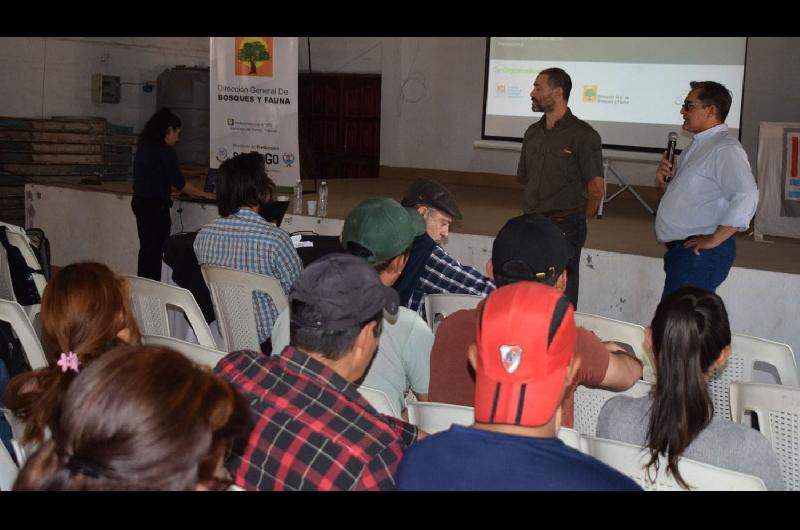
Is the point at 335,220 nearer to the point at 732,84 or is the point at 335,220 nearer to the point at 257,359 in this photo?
the point at 257,359

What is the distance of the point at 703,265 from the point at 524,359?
2.85 m

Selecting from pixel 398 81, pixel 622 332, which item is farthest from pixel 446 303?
pixel 398 81

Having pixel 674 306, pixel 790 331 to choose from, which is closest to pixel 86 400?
pixel 674 306

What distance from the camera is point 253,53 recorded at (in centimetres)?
625

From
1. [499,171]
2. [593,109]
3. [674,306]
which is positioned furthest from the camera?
[499,171]

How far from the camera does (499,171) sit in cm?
1099

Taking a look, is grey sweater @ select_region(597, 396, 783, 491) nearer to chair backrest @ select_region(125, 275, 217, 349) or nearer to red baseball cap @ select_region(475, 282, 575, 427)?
red baseball cap @ select_region(475, 282, 575, 427)

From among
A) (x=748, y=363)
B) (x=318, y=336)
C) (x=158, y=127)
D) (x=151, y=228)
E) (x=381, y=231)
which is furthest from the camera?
(x=151, y=228)

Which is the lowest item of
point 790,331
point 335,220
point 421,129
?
point 790,331

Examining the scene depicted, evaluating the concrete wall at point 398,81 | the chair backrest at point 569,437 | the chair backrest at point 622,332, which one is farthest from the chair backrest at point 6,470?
the concrete wall at point 398,81

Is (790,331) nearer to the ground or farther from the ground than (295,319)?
nearer to the ground

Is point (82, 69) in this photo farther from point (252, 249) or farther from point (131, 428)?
point (131, 428)

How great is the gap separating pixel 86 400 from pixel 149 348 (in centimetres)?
11

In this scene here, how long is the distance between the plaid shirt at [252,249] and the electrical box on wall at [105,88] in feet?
24.4
